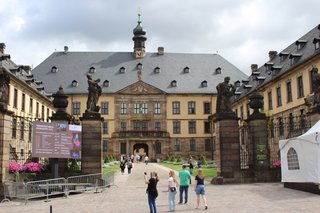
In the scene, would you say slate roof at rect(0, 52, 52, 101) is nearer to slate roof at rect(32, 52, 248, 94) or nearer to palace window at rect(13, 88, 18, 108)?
palace window at rect(13, 88, 18, 108)

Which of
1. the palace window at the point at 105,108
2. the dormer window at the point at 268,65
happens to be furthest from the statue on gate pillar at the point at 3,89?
the palace window at the point at 105,108

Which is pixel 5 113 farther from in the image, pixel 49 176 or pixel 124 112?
pixel 124 112

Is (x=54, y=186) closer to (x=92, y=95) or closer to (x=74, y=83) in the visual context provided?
(x=92, y=95)

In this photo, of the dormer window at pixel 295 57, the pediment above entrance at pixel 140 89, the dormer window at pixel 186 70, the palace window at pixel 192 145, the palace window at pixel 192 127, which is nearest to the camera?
the dormer window at pixel 295 57

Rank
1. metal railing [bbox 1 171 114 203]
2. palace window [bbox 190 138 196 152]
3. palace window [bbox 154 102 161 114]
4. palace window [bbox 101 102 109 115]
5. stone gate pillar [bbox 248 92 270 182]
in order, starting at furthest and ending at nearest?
palace window [bbox 190 138 196 152]
palace window [bbox 154 102 161 114]
palace window [bbox 101 102 109 115]
stone gate pillar [bbox 248 92 270 182]
metal railing [bbox 1 171 114 203]

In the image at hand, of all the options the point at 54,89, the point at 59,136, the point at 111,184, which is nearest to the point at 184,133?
the point at 54,89

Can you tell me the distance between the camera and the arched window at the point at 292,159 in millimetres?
17703

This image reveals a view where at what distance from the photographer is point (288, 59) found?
148 feet

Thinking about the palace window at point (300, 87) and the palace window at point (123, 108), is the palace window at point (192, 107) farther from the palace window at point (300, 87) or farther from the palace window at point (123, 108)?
the palace window at point (300, 87)

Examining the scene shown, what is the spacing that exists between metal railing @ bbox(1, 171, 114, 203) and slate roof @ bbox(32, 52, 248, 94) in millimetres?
44423

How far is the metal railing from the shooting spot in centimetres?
1627

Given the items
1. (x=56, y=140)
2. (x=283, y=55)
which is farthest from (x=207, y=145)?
(x=56, y=140)

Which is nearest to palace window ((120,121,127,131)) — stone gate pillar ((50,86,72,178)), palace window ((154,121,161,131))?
palace window ((154,121,161,131))

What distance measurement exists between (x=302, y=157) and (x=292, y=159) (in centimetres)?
101
